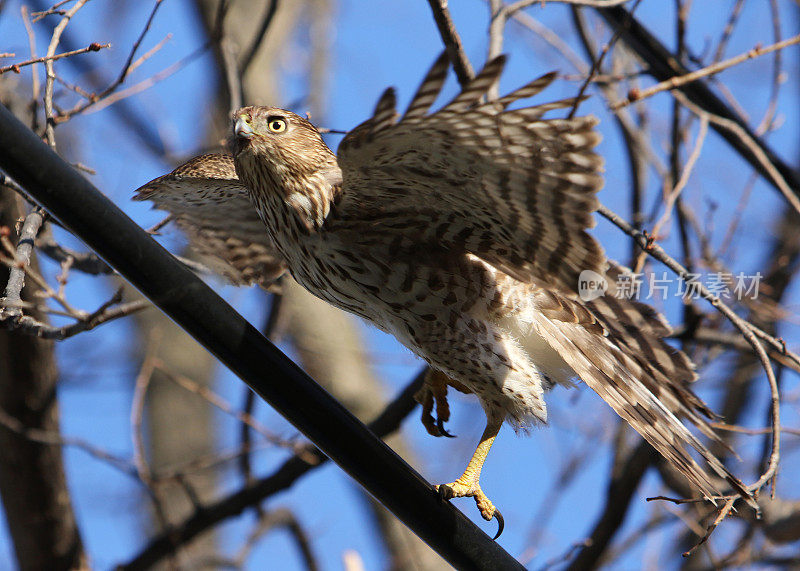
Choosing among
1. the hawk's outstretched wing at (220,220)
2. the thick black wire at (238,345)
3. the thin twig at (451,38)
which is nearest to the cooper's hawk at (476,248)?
the hawk's outstretched wing at (220,220)

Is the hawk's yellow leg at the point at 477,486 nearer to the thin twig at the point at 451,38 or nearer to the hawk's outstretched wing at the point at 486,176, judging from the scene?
the hawk's outstretched wing at the point at 486,176

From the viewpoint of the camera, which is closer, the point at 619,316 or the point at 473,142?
the point at 473,142

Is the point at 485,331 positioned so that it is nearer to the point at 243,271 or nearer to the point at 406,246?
the point at 406,246

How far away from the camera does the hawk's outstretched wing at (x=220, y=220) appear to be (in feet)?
9.96

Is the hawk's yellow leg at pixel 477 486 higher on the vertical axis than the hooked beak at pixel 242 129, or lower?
lower

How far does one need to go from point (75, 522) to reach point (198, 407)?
15.1ft

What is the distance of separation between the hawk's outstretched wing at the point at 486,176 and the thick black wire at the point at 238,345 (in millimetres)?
533

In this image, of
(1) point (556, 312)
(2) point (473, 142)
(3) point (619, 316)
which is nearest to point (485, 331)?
(1) point (556, 312)

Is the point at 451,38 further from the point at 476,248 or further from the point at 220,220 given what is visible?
the point at 220,220

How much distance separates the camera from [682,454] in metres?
2.81

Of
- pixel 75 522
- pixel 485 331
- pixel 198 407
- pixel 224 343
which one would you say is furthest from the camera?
pixel 198 407

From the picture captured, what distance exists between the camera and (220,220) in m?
3.36

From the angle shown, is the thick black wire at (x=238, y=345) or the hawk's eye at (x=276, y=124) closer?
the thick black wire at (x=238, y=345)

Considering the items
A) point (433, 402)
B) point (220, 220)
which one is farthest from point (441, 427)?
point (220, 220)
